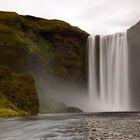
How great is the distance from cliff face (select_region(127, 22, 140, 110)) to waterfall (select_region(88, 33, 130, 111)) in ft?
6.71

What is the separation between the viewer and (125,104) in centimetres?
12281

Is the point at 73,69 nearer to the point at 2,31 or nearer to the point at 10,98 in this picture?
the point at 2,31

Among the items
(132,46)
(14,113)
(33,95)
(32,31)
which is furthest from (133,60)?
(14,113)

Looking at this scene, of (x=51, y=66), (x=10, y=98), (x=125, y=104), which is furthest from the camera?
(x=51, y=66)

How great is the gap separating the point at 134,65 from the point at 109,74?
8.57 m

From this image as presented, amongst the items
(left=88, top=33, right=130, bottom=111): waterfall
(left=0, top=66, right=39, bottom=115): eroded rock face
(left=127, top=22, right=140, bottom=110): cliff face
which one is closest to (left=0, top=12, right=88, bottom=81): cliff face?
(left=88, top=33, right=130, bottom=111): waterfall

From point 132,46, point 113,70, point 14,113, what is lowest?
point 14,113

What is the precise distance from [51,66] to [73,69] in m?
7.25

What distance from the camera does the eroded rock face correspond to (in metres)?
80.6

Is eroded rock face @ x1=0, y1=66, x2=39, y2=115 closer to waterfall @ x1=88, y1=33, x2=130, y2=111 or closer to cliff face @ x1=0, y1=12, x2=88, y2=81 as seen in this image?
cliff face @ x1=0, y1=12, x2=88, y2=81

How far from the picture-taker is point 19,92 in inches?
3268

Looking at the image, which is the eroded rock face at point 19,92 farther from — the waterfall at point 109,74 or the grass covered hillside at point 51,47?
the waterfall at point 109,74

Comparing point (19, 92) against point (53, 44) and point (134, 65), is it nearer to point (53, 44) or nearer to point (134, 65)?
point (134, 65)

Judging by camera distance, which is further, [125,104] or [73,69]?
[73,69]
